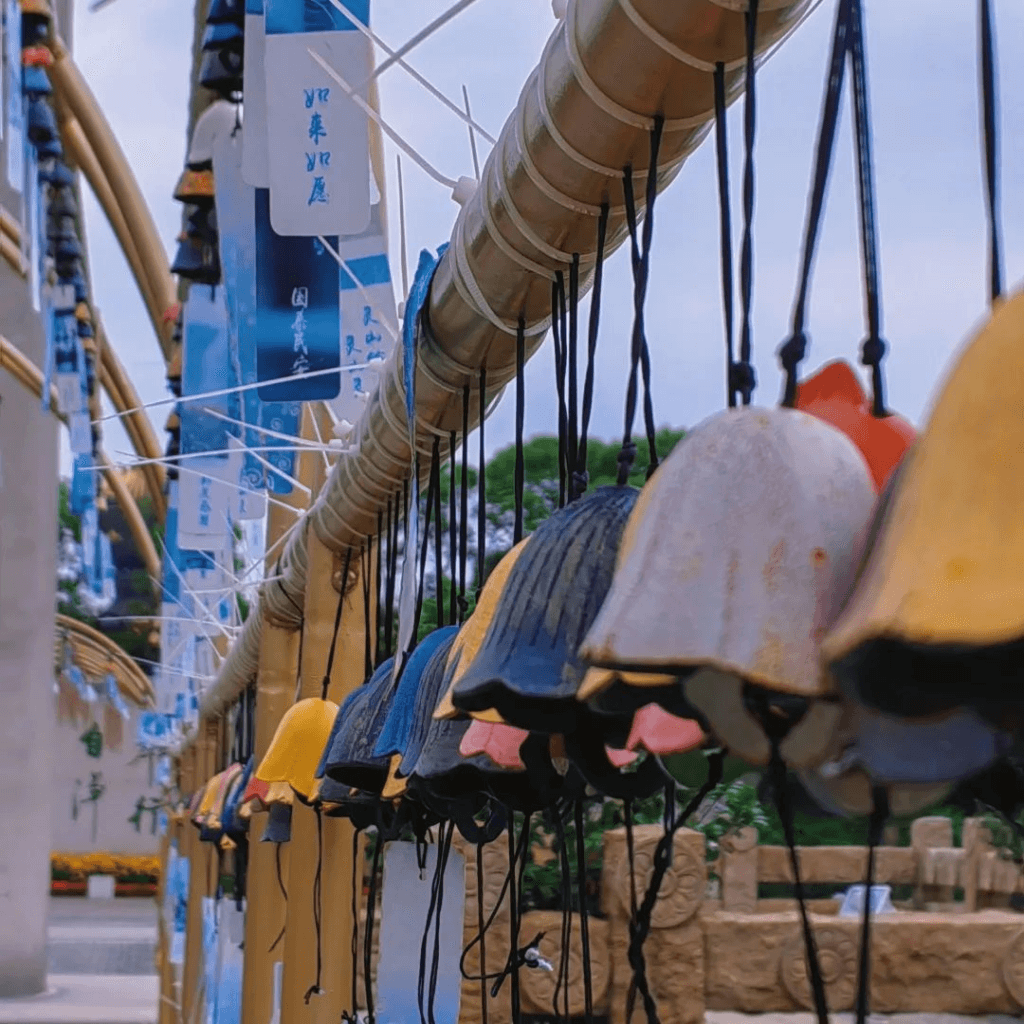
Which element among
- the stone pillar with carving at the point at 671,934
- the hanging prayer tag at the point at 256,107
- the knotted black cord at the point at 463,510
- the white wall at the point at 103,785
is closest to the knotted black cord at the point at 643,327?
the knotted black cord at the point at 463,510

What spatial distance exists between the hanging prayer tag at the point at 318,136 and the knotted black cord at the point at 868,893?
2.73m

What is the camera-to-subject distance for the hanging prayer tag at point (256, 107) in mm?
4051

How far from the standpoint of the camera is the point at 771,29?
1.46m

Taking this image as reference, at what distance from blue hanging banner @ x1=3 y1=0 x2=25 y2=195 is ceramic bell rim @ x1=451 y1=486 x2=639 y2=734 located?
22.3 feet

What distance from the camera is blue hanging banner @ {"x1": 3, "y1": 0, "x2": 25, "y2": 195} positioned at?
301 inches

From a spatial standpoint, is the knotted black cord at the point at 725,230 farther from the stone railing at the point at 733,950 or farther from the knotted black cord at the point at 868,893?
the stone railing at the point at 733,950

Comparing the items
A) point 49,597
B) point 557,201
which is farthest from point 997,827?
point 557,201

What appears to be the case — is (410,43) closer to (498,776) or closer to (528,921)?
(498,776)

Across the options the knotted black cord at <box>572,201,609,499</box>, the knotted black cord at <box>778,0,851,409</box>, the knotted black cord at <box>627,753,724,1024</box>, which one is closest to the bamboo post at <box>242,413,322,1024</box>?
the knotted black cord at <box>572,201,609,499</box>

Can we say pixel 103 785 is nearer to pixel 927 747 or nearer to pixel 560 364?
pixel 560 364

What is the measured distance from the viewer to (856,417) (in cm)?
110

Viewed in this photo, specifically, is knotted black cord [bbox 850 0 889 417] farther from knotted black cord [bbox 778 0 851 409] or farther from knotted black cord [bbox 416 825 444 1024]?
knotted black cord [bbox 416 825 444 1024]

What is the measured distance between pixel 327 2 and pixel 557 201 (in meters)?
2.02

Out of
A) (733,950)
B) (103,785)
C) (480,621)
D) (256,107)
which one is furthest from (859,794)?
(103,785)
